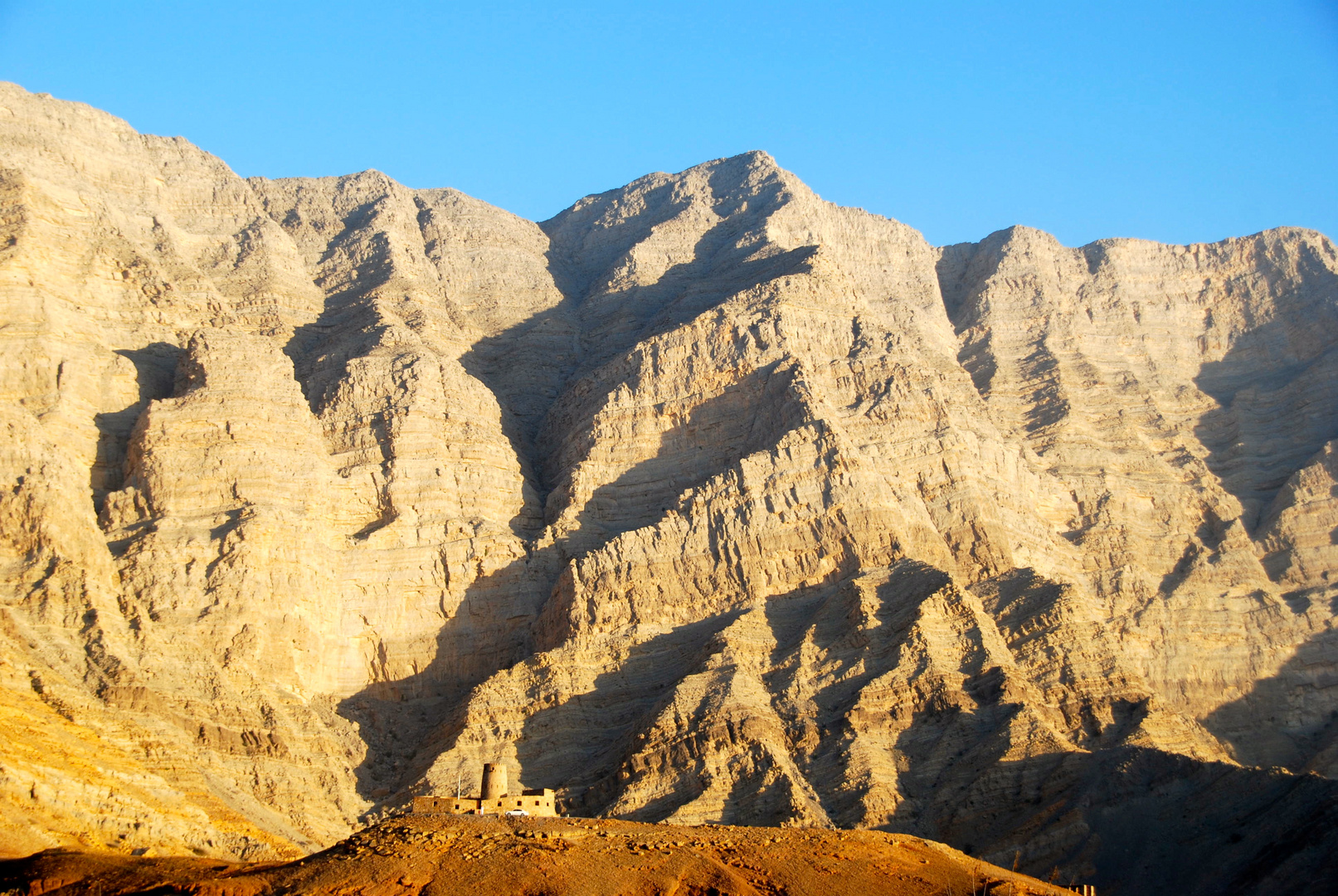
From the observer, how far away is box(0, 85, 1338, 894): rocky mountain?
60.8m

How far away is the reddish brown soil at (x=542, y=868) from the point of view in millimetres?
39625

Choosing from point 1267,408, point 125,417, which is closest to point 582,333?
point 125,417

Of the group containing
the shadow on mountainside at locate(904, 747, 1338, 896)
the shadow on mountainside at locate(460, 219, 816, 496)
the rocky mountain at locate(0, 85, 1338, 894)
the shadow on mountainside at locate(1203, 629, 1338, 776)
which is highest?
the shadow on mountainside at locate(460, 219, 816, 496)

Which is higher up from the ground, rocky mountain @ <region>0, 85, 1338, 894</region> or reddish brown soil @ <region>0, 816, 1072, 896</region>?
rocky mountain @ <region>0, 85, 1338, 894</region>

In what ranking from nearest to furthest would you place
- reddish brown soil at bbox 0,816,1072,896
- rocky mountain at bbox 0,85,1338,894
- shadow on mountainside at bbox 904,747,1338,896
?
1. reddish brown soil at bbox 0,816,1072,896
2. shadow on mountainside at bbox 904,747,1338,896
3. rocky mountain at bbox 0,85,1338,894

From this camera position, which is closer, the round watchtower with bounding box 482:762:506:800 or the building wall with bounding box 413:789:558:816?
the building wall with bounding box 413:789:558:816

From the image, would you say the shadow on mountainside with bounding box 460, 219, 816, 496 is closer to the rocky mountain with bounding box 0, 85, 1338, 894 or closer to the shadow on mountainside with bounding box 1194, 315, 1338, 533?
the rocky mountain with bounding box 0, 85, 1338, 894

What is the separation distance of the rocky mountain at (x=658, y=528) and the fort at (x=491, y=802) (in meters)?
7.80

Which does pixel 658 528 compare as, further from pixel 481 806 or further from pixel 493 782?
pixel 481 806

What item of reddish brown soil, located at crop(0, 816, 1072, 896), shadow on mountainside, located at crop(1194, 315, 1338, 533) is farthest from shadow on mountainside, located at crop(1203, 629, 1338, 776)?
reddish brown soil, located at crop(0, 816, 1072, 896)

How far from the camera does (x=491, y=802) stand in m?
49.8

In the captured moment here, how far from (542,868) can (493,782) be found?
11.0 m

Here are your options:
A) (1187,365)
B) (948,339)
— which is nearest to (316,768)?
(948,339)

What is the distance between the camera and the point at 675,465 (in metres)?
83.9
